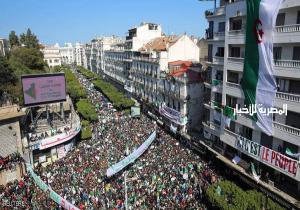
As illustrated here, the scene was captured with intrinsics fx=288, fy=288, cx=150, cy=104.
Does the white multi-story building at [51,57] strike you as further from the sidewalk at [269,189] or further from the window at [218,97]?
the sidewalk at [269,189]

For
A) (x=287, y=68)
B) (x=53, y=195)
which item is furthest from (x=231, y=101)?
(x=53, y=195)

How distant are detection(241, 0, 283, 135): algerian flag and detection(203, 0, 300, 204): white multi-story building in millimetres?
623

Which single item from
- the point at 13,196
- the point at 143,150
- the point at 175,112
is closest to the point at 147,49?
the point at 175,112

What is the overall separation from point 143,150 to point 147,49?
3131 centimetres

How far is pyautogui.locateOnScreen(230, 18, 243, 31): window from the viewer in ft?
99.7

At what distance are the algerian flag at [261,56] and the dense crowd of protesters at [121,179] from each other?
403 inches

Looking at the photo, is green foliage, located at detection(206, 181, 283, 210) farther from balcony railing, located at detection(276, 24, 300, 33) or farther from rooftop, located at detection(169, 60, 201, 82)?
rooftop, located at detection(169, 60, 201, 82)

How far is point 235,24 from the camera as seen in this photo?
3098 cm

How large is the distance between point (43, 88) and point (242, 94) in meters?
28.0

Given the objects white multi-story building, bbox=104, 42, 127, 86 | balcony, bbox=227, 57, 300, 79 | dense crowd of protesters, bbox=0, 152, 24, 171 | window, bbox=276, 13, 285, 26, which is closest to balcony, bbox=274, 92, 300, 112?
balcony, bbox=227, 57, 300, 79

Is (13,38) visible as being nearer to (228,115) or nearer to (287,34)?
(228,115)

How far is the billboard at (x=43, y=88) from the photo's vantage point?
133 ft

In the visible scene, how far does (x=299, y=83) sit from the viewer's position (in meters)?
24.3

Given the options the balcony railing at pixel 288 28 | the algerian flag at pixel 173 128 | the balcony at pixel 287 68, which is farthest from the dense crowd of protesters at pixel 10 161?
the balcony railing at pixel 288 28
